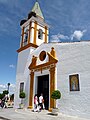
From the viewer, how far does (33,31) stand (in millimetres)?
18031

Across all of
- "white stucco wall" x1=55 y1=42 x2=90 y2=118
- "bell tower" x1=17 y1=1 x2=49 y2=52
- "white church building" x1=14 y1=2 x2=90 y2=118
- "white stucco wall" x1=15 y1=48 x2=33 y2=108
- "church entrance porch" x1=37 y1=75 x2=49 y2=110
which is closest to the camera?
"white stucco wall" x1=55 y1=42 x2=90 y2=118

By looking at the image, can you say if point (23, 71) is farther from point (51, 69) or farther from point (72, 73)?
point (72, 73)

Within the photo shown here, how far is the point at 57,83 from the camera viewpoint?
1284 centimetres

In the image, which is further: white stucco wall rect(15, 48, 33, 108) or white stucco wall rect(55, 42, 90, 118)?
white stucco wall rect(15, 48, 33, 108)

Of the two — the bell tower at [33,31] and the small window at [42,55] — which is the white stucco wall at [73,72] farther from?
the bell tower at [33,31]

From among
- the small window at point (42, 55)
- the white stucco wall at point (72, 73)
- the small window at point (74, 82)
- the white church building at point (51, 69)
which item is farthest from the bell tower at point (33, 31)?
the small window at point (74, 82)

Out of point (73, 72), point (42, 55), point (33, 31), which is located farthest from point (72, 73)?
point (33, 31)

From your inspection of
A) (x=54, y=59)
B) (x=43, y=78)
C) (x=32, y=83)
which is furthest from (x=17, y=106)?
(x=54, y=59)

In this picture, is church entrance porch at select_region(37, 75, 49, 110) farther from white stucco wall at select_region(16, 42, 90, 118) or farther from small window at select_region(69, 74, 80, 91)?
small window at select_region(69, 74, 80, 91)

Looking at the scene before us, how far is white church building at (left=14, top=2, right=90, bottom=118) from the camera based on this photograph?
11.2 metres

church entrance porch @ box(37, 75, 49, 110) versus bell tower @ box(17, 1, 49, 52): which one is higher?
bell tower @ box(17, 1, 49, 52)

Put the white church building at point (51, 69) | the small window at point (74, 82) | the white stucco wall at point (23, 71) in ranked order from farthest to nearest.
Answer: the white stucco wall at point (23, 71), the small window at point (74, 82), the white church building at point (51, 69)

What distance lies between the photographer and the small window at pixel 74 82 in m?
11.4

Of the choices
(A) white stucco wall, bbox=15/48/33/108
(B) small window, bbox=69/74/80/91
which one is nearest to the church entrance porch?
(A) white stucco wall, bbox=15/48/33/108
